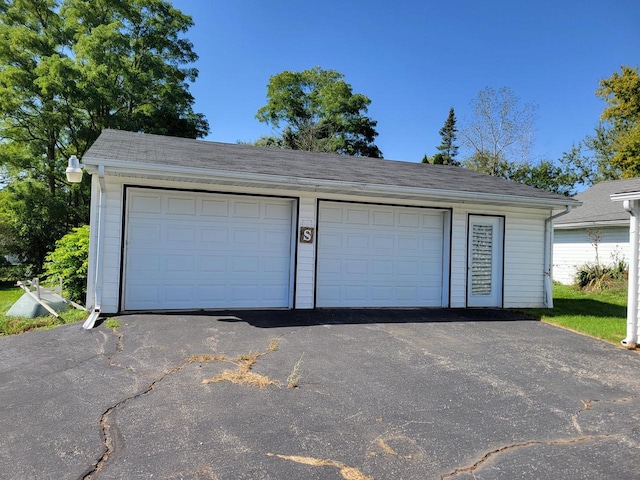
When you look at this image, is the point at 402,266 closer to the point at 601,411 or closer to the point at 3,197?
the point at 601,411

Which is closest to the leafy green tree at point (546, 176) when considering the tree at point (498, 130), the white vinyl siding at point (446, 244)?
the tree at point (498, 130)

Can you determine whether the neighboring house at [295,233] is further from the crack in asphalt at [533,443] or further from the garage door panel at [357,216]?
the crack in asphalt at [533,443]

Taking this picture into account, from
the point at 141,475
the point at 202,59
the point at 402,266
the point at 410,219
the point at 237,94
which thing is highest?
the point at 202,59

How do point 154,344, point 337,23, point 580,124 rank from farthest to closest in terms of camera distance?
point 580,124, point 337,23, point 154,344

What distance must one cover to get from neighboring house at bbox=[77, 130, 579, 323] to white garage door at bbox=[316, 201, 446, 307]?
0.02 meters

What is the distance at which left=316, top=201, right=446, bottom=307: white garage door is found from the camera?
834 cm

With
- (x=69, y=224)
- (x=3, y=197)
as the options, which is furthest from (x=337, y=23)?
(x=3, y=197)

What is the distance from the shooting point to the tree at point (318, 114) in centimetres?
3012

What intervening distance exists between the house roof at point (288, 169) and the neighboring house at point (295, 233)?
0.03 meters

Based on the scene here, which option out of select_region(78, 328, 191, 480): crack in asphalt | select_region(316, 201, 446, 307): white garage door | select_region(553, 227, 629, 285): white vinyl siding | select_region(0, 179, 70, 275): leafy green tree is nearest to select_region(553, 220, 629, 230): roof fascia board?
select_region(553, 227, 629, 285): white vinyl siding

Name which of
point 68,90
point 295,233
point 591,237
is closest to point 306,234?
point 295,233

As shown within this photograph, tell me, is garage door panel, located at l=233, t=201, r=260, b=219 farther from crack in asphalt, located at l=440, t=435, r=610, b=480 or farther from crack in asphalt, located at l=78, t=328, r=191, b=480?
crack in asphalt, located at l=440, t=435, r=610, b=480

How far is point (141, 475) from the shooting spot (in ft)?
8.05

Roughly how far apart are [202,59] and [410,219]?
1758 centimetres
